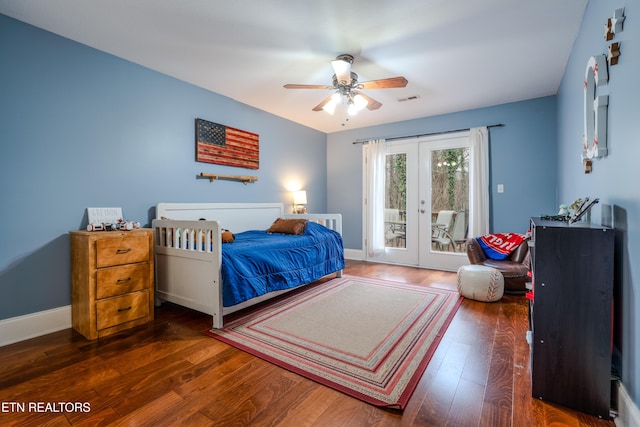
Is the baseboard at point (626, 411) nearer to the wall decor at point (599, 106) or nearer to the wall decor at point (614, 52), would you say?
the wall decor at point (599, 106)

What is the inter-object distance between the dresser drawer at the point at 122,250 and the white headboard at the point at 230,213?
22.9 inches

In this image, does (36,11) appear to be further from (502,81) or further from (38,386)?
(502,81)

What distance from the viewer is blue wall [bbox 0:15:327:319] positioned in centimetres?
214

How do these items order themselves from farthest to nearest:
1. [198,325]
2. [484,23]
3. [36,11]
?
[198,325] → [484,23] → [36,11]

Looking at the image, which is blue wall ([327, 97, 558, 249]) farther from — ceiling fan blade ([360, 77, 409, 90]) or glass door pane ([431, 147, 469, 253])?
ceiling fan blade ([360, 77, 409, 90])

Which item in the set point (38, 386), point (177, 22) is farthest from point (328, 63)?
point (38, 386)

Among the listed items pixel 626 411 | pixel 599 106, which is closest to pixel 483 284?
pixel 626 411

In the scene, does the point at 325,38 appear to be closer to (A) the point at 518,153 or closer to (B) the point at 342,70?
(B) the point at 342,70

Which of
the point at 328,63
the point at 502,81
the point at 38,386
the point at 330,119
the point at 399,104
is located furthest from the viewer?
the point at 330,119

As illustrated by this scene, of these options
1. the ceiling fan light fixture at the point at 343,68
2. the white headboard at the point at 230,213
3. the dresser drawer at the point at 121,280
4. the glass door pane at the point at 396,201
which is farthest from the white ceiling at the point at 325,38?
the dresser drawer at the point at 121,280

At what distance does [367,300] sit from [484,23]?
8.33 feet

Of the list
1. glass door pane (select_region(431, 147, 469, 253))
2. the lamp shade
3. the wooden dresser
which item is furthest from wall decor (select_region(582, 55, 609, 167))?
the lamp shade

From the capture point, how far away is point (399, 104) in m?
3.98

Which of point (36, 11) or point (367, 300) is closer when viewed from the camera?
point (36, 11)
